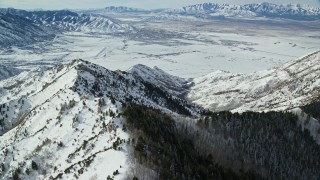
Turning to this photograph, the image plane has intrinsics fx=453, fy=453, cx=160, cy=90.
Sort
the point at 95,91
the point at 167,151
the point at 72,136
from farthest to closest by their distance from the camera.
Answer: the point at 95,91 < the point at 72,136 < the point at 167,151

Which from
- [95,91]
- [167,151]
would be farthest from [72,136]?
[95,91]

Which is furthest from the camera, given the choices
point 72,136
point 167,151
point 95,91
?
point 95,91

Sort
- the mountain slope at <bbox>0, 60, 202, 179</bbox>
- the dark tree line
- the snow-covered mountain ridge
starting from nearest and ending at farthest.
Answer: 1. the dark tree line
2. the mountain slope at <bbox>0, 60, 202, 179</bbox>
3. the snow-covered mountain ridge

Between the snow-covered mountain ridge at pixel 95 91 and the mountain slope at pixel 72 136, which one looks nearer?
the mountain slope at pixel 72 136

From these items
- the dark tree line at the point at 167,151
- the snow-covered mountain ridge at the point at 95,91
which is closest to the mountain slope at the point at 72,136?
the snow-covered mountain ridge at the point at 95,91

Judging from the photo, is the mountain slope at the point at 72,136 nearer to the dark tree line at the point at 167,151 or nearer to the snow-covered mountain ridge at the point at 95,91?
the snow-covered mountain ridge at the point at 95,91

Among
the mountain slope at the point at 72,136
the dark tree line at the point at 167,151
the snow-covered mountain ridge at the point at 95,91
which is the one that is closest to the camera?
the dark tree line at the point at 167,151

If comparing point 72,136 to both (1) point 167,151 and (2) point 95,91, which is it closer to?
(1) point 167,151

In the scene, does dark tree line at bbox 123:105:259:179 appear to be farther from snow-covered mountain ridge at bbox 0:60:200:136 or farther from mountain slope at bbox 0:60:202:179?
snow-covered mountain ridge at bbox 0:60:200:136

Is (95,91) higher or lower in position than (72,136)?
lower

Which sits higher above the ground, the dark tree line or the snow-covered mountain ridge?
the dark tree line

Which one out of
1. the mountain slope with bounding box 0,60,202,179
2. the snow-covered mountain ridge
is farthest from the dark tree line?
the snow-covered mountain ridge

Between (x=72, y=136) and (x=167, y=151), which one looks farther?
(x=72, y=136)
